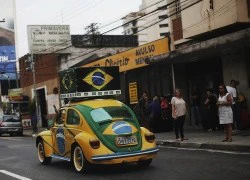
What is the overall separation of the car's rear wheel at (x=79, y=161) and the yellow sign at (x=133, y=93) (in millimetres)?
14916

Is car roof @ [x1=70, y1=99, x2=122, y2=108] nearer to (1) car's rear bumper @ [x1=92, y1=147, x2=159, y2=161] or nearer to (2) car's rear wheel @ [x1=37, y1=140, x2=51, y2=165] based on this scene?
(1) car's rear bumper @ [x1=92, y1=147, x2=159, y2=161]

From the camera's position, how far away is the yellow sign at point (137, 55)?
22297mm

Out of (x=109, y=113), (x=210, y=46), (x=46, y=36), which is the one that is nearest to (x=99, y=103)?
(x=109, y=113)

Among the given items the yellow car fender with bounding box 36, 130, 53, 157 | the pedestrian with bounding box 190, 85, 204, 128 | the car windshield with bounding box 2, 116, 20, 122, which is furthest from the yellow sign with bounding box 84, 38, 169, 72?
the yellow car fender with bounding box 36, 130, 53, 157

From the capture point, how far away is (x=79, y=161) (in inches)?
403

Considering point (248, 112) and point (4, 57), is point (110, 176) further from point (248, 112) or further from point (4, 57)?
point (4, 57)

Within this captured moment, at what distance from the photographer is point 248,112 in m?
17.3

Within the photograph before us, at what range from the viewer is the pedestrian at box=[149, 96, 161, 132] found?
2027 cm

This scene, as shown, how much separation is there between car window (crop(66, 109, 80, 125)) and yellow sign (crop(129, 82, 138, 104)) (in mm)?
14154

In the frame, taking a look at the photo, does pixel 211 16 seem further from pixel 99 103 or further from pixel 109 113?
pixel 109 113

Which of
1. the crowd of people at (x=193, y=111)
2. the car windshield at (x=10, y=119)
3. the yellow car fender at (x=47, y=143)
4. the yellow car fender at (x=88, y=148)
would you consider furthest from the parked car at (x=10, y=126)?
the yellow car fender at (x=88, y=148)

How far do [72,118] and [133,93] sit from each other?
14.7 meters

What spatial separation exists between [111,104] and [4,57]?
5838cm

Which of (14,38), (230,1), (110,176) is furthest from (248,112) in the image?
(14,38)
